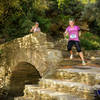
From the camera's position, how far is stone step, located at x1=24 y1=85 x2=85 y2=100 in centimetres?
495

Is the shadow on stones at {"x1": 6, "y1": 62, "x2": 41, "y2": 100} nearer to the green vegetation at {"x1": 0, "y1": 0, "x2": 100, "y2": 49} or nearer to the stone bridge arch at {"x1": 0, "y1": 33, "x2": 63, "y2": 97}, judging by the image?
the stone bridge arch at {"x1": 0, "y1": 33, "x2": 63, "y2": 97}

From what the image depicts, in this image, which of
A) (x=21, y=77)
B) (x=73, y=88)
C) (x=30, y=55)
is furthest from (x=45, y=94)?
(x=21, y=77)

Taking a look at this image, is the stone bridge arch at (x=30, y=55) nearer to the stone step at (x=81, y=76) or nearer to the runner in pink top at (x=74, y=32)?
the stone step at (x=81, y=76)

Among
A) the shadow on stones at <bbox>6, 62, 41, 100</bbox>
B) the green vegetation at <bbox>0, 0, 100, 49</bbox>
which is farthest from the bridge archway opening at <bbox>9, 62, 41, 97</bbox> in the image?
the green vegetation at <bbox>0, 0, 100, 49</bbox>

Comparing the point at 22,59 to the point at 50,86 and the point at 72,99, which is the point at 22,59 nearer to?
the point at 50,86

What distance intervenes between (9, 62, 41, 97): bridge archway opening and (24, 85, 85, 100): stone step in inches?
113

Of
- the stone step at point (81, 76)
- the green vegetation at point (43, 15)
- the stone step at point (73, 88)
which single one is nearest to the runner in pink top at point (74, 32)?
the stone step at point (81, 76)

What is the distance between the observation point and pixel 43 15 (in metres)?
18.7

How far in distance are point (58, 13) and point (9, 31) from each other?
837cm

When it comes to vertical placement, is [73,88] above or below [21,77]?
below

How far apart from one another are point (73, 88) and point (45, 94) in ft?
2.62

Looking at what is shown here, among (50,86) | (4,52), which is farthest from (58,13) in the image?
(50,86)

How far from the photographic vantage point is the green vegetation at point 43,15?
11.9m

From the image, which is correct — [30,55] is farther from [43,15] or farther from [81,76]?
[43,15]
